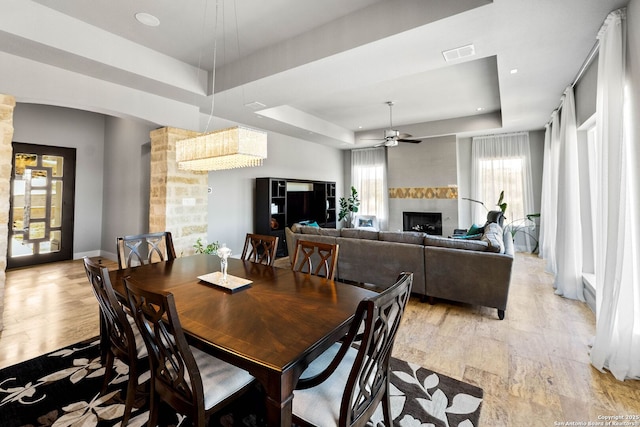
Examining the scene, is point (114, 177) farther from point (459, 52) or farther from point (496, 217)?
point (496, 217)

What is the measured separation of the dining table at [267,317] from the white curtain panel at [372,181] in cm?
636

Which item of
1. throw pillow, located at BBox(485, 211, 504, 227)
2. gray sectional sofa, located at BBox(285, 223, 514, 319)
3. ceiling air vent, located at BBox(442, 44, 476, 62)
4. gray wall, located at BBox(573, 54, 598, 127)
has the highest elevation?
ceiling air vent, located at BBox(442, 44, 476, 62)

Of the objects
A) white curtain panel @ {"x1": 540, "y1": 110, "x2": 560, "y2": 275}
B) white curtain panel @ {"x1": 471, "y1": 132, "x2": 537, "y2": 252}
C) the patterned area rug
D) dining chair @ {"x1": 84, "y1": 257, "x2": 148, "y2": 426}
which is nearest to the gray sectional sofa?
the patterned area rug

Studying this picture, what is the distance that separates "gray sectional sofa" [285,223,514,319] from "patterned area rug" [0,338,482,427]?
1379 millimetres

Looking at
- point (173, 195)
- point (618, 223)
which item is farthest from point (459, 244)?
point (173, 195)

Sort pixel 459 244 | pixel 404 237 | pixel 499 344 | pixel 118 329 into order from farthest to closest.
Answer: pixel 404 237 → pixel 459 244 → pixel 499 344 → pixel 118 329

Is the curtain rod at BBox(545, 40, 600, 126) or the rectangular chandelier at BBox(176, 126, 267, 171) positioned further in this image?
the curtain rod at BBox(545, 40, 600, 126)

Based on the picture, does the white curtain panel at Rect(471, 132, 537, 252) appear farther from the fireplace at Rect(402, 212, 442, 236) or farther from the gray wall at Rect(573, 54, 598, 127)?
the gray wall at Rect(573, 54, 598, 127)

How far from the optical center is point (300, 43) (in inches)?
121

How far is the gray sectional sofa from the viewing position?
10.1 ft

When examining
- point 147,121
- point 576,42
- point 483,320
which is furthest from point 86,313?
point 576,42

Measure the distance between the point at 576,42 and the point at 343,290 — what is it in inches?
124

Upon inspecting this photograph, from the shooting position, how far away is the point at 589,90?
318cm

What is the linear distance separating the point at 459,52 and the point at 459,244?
79.2 inches
